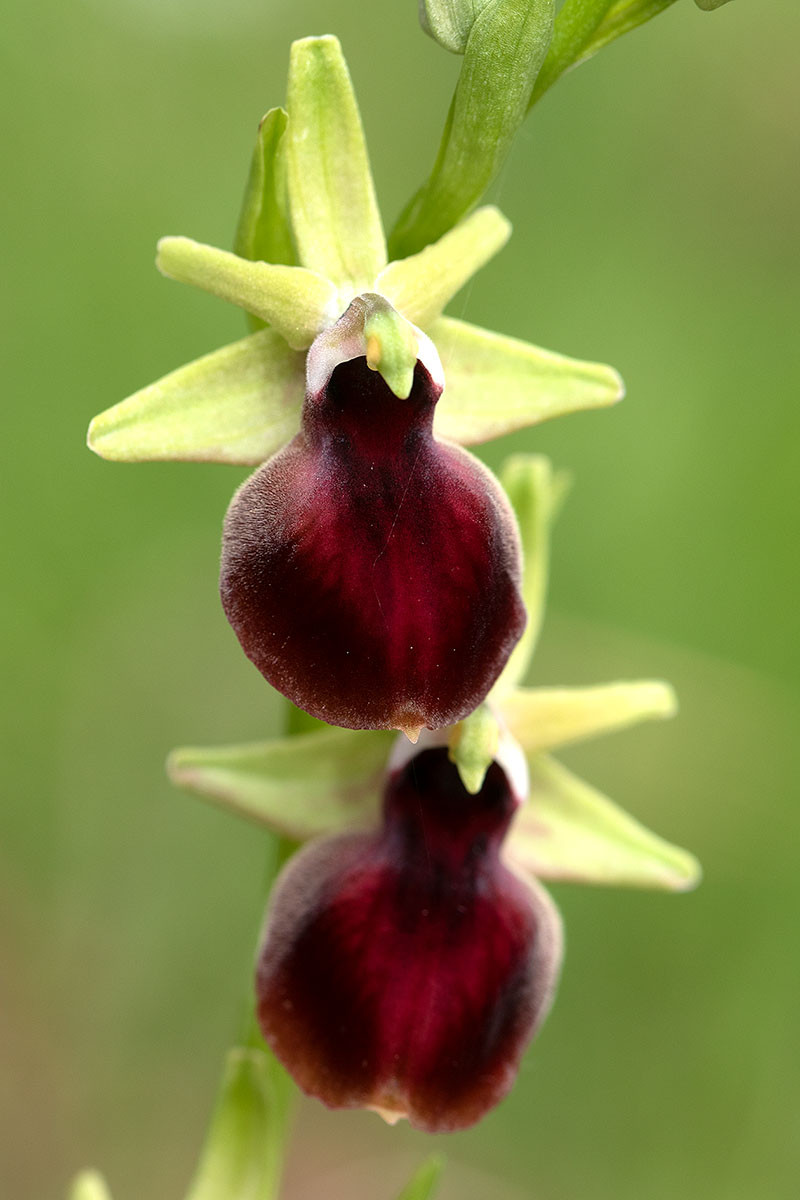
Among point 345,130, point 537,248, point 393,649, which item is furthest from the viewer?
point 537,248

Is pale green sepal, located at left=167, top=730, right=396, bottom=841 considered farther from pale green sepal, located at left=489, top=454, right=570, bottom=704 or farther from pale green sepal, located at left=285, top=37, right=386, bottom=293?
pale green sepal, located at left=285, top=37, right=386, bottom=293

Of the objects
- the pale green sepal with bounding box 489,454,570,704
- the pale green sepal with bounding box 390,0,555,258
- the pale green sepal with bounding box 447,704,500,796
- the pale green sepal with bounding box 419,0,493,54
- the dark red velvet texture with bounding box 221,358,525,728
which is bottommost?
the pale green sepal with bounding box 447,704,500,796

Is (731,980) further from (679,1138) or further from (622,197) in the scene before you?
(622,197)

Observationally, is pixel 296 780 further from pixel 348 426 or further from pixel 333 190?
pixel 333 190

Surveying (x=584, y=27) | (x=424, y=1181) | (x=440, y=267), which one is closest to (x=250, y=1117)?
(x=424, y=1181)

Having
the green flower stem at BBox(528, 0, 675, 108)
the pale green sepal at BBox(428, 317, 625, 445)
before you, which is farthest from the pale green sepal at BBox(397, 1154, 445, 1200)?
the green flower stem at BBox(528, 0, 675, 108)

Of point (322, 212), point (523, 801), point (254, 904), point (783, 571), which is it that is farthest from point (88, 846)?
point (322, 212)

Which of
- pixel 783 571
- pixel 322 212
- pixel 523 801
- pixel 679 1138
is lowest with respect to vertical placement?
pixel 679 1138
